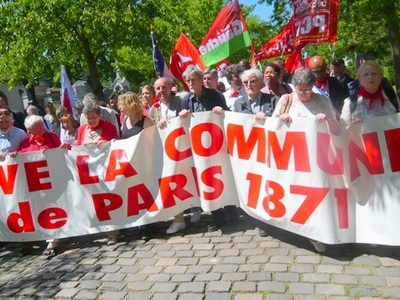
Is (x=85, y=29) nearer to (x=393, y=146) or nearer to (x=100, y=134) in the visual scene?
(x=100, y=134)

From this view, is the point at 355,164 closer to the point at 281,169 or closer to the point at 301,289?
the point at 281,169

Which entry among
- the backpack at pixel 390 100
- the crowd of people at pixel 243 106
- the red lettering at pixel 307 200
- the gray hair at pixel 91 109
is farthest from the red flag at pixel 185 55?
the red lettering at pixel 307 200

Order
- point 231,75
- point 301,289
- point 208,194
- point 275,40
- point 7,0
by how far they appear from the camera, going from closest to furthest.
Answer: point 301,289
point 208,194
point 231,75
point 275,40
point 7,0

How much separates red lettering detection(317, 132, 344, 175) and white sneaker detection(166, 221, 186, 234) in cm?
205

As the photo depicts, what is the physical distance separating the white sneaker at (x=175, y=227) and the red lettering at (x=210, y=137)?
3.20 ft

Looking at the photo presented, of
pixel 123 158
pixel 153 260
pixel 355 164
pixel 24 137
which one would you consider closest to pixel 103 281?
pixel 153 260

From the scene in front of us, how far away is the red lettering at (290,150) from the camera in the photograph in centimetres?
413

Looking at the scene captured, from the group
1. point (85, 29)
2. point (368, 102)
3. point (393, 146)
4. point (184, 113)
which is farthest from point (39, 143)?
point (85, 29)

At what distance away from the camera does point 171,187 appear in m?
5.08

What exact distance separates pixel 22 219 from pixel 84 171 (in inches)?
39.4

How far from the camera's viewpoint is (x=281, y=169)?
431 centimetres

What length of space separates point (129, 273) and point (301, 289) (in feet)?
5.60

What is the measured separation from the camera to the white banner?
4301 millimetres

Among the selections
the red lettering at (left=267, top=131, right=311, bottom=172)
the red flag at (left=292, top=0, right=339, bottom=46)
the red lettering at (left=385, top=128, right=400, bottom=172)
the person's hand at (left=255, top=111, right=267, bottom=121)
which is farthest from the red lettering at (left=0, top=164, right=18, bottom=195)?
the red flag at (left=292, top=0, right=339, bottom=46)
